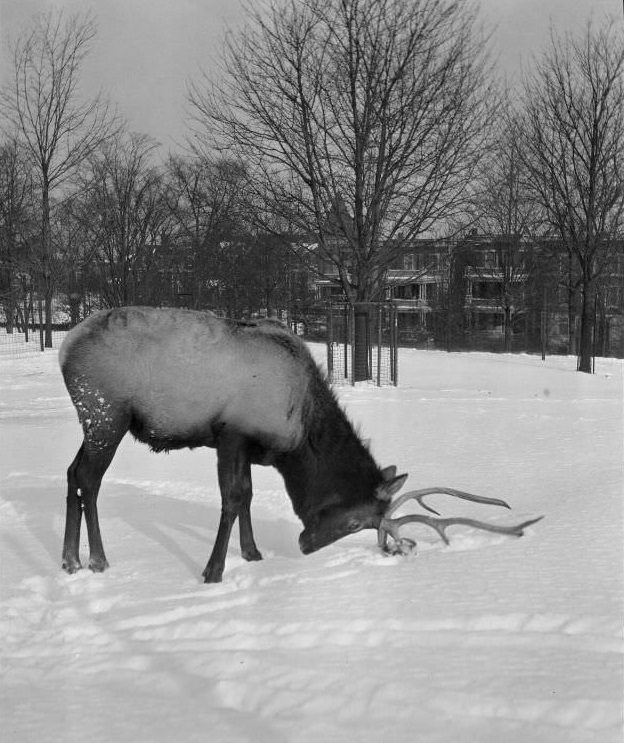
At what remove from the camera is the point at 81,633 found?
4.35 meters

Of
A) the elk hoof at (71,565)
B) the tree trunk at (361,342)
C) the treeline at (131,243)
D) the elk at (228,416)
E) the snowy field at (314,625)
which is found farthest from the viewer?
the treeline at (131,243)

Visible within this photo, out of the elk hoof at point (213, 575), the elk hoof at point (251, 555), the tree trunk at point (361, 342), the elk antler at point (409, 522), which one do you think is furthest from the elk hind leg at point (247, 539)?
the tree trunk at point (361, 342)

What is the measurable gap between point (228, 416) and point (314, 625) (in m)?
1.61

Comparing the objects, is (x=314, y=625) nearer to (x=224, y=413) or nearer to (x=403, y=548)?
(x=403, y=548)

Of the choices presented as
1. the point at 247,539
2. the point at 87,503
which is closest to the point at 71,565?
the point at 87,503

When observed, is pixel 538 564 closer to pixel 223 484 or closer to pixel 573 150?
pixel 223 484

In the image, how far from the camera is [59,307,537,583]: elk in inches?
209

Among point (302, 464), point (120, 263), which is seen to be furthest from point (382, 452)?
point (120, 263)

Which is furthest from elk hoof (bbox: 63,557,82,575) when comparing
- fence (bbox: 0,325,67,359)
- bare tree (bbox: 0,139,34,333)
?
bare tree (bbox: 0,139,34,333)

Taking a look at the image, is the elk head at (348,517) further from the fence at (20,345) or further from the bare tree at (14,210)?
the bare tree at (14,210)

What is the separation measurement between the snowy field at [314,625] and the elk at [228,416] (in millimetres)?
319

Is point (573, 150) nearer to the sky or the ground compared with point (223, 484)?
nearer to the sky

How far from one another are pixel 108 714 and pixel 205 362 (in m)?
2.54

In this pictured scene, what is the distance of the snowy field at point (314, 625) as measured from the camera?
10.4 ft
